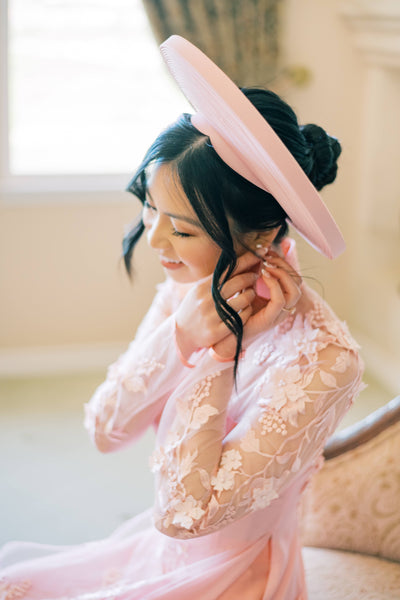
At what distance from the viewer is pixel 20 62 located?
3.01 meters

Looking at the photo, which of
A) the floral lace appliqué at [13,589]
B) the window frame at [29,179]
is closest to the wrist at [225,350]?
the floral lace appliqué at [13,589]

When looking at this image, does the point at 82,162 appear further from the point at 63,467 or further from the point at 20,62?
the point at 63,467

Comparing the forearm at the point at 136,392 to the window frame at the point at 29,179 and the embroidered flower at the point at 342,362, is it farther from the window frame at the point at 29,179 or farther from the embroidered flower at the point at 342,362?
the window frame at the point at 29,179

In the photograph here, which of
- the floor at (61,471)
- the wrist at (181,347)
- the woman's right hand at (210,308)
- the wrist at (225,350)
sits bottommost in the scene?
the floor at (61,471)

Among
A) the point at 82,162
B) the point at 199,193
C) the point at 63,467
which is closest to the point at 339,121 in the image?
the point at 82,162

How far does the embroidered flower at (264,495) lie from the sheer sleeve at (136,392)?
0.24 meters

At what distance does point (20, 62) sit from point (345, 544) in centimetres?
260

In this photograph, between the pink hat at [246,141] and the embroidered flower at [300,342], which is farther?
the embroidered flower at [300,342]

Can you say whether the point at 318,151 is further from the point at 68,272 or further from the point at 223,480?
the point at 68,272

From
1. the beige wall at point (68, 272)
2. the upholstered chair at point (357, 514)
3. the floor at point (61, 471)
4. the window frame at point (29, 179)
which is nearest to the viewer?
the upholstered chair at point (357, 514)

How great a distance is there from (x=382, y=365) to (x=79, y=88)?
190cm

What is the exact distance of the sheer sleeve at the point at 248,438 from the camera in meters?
0.96

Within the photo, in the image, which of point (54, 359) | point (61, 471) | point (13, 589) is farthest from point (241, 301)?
point (54, 359)

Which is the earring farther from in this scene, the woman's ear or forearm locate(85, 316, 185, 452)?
forearm locate(85, 316, 185, 452)
